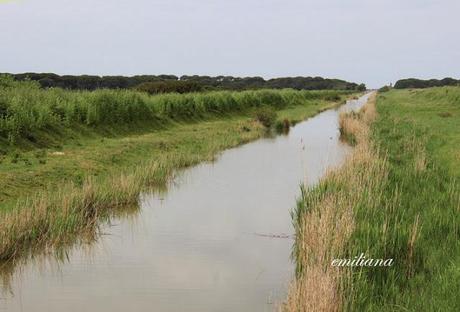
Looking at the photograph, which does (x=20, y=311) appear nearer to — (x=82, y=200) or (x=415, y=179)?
(x=82, y=200)

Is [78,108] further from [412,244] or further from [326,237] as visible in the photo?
[412,244]

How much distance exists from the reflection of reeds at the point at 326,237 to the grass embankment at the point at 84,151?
438 cm

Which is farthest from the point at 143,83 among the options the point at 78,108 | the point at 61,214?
the point at 61,214

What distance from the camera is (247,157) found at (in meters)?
21.7

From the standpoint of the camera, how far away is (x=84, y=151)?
18094 millimetres

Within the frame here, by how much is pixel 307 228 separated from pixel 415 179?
5.22 metres

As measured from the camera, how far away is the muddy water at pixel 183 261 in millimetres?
7754

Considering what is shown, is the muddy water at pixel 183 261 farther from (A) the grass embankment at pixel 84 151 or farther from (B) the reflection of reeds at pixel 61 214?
(A) the grass embankment at pixel 84 151

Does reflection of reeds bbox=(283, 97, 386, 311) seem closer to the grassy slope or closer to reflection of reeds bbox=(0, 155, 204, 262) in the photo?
reflection of reeds bbox=(0, 155, 204, 262)

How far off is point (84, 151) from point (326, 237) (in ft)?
40.3

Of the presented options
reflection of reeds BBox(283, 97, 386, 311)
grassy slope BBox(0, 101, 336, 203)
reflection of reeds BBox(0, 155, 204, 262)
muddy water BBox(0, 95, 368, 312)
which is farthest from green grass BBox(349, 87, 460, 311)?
grassy slope BBox(0, 101, 336, 203)

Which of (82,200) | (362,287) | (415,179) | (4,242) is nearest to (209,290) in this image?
(362,287)

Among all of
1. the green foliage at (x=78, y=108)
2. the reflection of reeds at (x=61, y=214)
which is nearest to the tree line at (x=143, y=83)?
the green foliage at (x=78, y=108)

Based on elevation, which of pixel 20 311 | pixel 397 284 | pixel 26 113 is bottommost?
pixel 20 311
